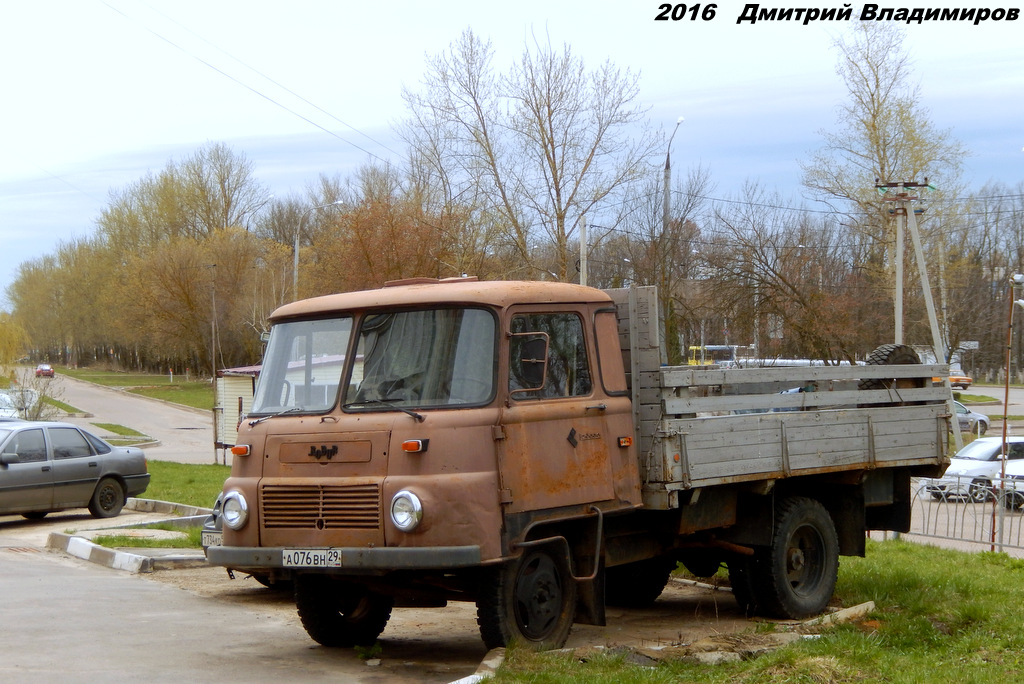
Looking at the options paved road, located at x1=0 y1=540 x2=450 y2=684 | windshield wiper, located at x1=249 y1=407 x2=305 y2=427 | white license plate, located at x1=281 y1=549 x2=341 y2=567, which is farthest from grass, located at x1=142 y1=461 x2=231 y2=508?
white license plate, located at x1=281 y1=549 x2=341 y2=567

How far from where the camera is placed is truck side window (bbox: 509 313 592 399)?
7152mm

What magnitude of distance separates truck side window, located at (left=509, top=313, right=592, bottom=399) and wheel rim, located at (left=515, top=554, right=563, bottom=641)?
1.11 m

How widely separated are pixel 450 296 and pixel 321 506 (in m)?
1.56

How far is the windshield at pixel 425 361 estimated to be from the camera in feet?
23.0

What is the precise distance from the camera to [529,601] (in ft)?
23.5

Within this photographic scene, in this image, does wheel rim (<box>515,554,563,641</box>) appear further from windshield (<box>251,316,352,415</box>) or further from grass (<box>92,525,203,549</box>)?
grass (<box>92,525,203,549</box>)

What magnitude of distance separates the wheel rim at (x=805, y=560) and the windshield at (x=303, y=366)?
14.0 feet

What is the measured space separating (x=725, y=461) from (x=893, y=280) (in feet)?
112

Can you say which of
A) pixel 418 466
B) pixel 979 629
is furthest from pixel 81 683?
pixel 979 629

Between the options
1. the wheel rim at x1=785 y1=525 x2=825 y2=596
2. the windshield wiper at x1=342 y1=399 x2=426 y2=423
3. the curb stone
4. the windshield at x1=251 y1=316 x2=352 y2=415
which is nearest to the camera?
the windshield wiper at x1=342 y1=399 x2=426 y2=423

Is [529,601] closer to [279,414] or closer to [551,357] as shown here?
[551,357]

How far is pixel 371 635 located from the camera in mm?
8219

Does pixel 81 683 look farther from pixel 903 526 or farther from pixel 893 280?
pixel 893 280

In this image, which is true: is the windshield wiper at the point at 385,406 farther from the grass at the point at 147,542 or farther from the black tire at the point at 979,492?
the black tire at the point at 979,492
